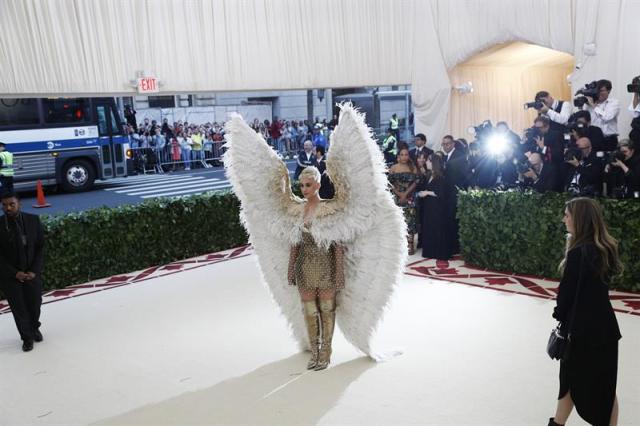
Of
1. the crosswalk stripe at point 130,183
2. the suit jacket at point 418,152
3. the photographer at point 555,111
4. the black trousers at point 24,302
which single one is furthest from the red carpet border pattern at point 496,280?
the crosswalk stripe at point 130,183

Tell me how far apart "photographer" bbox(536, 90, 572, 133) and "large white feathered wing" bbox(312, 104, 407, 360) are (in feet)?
14.7

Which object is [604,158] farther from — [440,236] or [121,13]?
[121,13]

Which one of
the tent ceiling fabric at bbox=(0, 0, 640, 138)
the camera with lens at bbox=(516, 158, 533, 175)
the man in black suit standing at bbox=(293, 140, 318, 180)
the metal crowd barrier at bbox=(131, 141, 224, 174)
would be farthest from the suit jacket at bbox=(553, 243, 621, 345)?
the metal crowd barrier at bbox=(131, 141, 224, 174)

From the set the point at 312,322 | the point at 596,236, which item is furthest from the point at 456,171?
the point at 596,236

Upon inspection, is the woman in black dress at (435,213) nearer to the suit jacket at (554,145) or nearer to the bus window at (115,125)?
the suit jacket at (554,145)

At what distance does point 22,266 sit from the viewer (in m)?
6.41

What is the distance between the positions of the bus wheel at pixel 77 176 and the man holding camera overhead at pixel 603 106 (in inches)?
560

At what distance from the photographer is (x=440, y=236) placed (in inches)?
356

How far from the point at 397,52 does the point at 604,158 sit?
21.6ft

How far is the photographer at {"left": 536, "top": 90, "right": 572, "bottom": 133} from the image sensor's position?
873 centimetres

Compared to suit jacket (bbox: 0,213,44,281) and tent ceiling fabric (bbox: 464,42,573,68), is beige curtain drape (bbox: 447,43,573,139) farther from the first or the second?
suit jacket (bbox: 0,213,44,281)

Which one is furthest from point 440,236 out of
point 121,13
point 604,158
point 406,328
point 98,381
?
point 121,13

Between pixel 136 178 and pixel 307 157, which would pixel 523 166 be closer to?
pixel 307 157

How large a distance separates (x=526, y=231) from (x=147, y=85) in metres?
6.19
